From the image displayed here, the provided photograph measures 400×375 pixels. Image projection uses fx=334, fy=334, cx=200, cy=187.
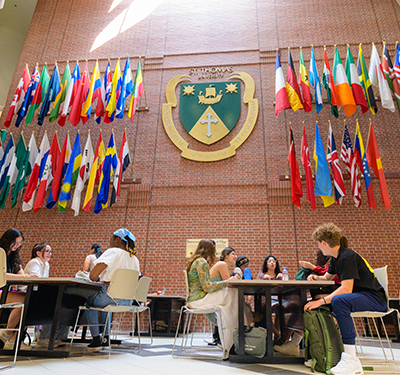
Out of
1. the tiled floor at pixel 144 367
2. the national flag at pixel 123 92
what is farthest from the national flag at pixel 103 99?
the tiled floor at pixel 144 367

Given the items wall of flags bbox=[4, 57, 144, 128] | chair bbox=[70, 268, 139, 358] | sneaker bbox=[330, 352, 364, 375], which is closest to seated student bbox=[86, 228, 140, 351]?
chair bbox=[70, 268, 139, 358]

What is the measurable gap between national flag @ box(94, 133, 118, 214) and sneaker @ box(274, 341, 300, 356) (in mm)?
5419

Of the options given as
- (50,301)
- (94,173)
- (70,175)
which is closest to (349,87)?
(94,173)

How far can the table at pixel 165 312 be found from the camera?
6.42 metres

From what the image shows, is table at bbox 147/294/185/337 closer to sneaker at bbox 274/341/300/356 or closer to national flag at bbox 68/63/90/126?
sneaker at bbox 274/341/300/356

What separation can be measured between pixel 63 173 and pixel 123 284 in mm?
5456

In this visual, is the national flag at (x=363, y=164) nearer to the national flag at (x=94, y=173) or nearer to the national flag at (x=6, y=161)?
the national flag at (x=94, y=173)

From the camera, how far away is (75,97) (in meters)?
8.20

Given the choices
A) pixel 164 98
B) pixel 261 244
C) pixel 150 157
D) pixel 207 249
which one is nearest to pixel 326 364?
pixel 207 249

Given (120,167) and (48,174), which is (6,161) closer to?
(48,174)

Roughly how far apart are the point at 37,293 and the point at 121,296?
0.83 metres

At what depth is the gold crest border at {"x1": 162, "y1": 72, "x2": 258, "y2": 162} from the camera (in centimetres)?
842

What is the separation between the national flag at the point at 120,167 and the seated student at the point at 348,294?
5.74 m

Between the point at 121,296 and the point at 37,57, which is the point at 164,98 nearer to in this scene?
the point at 37,57
